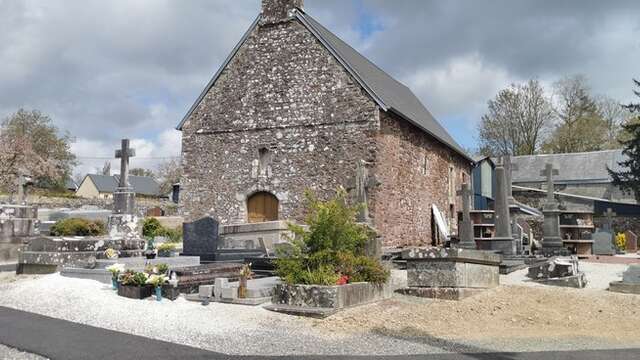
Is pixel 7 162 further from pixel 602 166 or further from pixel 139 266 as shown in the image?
pixel 602 166

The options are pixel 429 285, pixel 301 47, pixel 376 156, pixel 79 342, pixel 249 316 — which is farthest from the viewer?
pixel 301 47

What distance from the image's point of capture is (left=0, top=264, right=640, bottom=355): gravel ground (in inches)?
261

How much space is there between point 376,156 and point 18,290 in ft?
39.2

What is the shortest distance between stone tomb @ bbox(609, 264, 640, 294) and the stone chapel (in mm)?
9087

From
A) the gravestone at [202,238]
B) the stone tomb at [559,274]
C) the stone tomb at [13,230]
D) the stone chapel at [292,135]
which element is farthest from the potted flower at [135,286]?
the stone chapel at [292,135]

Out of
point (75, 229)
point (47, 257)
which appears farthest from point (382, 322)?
point (75, 229)

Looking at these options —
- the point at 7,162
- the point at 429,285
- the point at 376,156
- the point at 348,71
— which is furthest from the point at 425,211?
the point at 7,162

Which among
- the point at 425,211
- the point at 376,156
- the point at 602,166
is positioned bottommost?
the point at 425,211

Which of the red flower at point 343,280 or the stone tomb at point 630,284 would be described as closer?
the red flower at point 343,280

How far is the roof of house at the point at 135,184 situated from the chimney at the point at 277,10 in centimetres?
4922

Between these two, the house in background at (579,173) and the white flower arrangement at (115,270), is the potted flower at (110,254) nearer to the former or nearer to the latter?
the white flower arrangement at (115,270)

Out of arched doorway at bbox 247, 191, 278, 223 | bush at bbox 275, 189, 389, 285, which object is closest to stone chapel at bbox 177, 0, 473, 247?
arched doorway at bbox 247, 191, 278, 223

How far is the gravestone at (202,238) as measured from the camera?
14266 millimetres

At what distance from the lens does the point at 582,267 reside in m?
16.0
